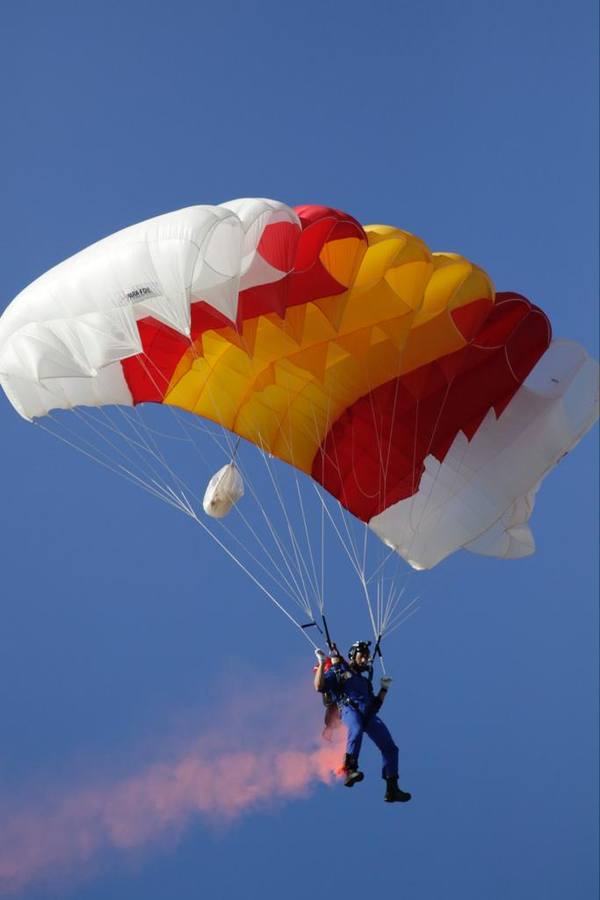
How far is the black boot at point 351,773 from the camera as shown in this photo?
1508 centimetres

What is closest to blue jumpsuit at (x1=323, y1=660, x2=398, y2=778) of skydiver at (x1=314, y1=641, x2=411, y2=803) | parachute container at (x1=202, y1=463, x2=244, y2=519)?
skydiver at (x1=314, y1=641, x2=411, y2=803)

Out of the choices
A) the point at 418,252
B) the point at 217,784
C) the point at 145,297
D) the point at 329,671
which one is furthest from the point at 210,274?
the point at 217,784

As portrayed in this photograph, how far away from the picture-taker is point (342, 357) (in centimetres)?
1697

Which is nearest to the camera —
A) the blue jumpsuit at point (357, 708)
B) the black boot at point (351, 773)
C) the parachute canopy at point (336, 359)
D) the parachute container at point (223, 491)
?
the parachute canopy at point (336, 359)

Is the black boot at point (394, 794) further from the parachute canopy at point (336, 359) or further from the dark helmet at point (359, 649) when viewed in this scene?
the parachute canopy at point (336, 359)

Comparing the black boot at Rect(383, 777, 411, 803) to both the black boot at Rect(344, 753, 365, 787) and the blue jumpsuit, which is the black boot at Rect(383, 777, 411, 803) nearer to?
the blue jumpsuit

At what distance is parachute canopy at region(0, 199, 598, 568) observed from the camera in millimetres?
14914

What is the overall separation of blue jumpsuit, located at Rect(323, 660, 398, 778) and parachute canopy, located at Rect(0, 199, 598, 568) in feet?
7.51

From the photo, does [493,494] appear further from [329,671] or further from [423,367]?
[329,671]

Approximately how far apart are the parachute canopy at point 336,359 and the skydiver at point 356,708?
224 centimetres

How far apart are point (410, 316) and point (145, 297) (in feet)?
9.43

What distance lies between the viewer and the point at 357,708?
15.3 m

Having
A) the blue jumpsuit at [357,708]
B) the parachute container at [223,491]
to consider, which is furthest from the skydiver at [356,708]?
the parachute container at [223,491]

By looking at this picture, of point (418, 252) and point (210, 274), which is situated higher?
point (418, 252)
